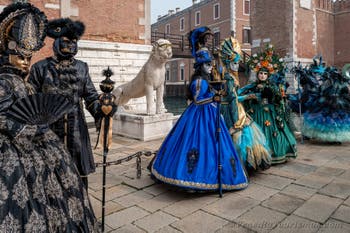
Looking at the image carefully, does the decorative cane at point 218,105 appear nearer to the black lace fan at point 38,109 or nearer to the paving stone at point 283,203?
the paving stone at point 283,203

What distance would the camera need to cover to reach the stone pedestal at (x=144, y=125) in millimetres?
7445

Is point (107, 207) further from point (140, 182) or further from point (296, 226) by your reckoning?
point (296, 226)

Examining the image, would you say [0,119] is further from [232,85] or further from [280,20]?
[280,20]

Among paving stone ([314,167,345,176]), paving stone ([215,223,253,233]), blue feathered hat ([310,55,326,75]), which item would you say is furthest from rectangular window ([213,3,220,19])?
paving stone ([215,223,253,233])

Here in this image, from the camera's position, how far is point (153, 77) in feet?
23.8

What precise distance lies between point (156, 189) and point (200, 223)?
118 centimetres

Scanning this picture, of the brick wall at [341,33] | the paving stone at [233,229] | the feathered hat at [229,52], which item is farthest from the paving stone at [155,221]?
the brick wall at [341,33]

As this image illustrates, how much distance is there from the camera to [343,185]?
4.24m

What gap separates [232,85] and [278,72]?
1.73 metres

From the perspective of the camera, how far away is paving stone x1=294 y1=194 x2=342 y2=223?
324 cm

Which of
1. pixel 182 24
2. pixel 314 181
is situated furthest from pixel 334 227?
pixel 182 24

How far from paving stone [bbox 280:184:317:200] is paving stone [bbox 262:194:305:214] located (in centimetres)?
14

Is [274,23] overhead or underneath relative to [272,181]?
overhead

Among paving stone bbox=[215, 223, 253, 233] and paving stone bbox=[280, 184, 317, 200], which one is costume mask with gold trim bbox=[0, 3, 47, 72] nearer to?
paving stone bbox=[215, 223, 253, 233]
